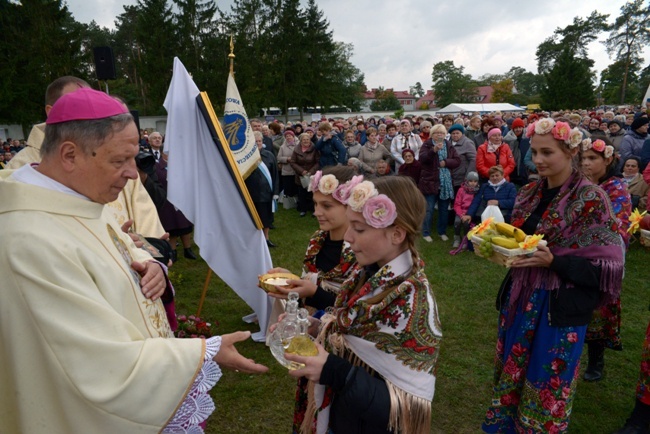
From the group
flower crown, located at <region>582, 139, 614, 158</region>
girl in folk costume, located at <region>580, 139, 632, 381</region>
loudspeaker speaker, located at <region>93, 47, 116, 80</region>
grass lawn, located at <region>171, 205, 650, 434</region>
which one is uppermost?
loudspeaker speaker, located at <region>93, 47, 116, 80</region>

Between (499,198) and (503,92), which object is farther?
(503,92)

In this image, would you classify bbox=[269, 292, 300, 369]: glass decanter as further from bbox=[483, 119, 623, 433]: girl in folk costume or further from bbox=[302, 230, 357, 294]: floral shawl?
bbox=[483, 119, 623, 433]: girl in folk costume

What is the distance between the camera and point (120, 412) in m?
1.48

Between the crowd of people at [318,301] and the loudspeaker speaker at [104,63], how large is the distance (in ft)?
19.6

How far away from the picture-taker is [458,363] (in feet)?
14.6

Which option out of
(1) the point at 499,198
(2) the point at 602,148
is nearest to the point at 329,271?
(2) the point at 602,148

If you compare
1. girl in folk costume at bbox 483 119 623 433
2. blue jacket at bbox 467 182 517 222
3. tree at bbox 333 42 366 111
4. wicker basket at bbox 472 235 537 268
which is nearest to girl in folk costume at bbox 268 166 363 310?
wicker basket at bbox 472 235 537 268

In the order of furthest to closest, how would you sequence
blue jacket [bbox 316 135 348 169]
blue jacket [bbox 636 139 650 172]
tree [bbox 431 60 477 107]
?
tree [bbox 431 60 477 107] < blue jacket [bbox 316 135 348 169] < blue jacket [bbox 636 139 650 172]

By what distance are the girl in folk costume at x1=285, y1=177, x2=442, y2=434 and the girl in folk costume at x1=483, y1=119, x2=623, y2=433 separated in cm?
112

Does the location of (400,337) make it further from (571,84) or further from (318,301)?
(571,84)

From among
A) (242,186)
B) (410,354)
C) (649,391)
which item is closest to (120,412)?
(410,354)

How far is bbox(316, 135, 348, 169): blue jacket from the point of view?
408 inches

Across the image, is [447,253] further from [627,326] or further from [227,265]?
[227,265]

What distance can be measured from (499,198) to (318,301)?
5895 mm
